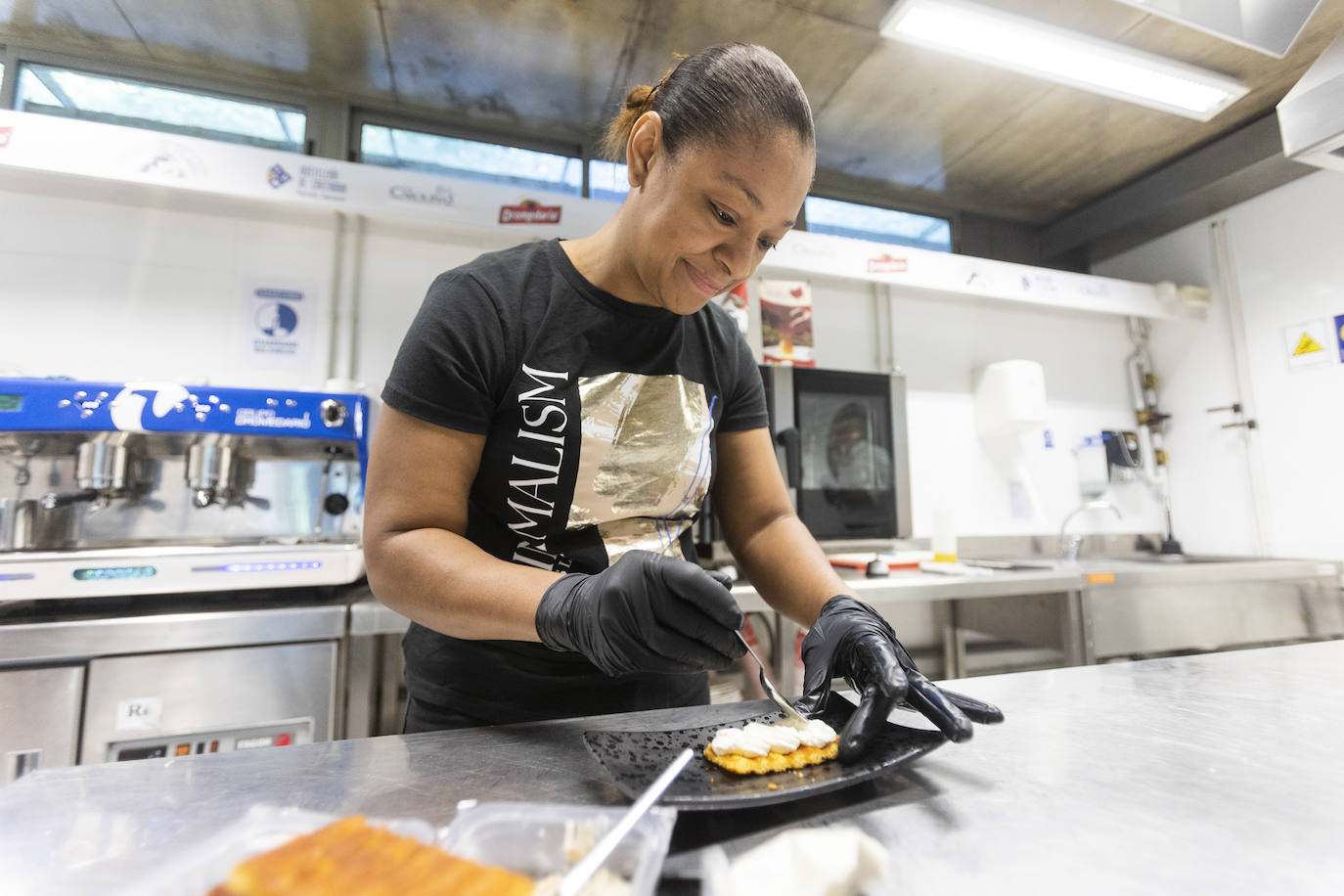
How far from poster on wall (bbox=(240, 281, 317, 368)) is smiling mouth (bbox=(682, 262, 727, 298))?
2.13m

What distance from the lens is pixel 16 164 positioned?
1.88 m

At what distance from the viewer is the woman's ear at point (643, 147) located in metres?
0.88

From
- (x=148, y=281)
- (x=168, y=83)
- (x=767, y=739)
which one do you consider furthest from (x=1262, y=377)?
(x=168, y=83)

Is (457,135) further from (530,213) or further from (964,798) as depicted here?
(964,798)

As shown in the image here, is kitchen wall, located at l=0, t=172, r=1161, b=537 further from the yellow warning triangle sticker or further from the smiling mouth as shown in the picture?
the smiling mouth

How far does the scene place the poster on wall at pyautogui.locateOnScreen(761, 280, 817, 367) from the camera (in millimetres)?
2797

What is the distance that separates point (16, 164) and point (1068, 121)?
14.0 feet

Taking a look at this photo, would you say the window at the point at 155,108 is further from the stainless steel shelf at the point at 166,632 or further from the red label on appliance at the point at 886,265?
the red label on appliance at the point at 886,265

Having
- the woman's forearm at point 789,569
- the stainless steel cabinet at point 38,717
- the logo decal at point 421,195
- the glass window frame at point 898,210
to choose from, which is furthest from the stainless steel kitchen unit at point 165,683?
the glass window frame at point 898,210

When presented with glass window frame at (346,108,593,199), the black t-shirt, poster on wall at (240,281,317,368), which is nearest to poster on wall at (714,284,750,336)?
glass window frame at (346,108,593,199)

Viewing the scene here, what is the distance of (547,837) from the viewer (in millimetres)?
426

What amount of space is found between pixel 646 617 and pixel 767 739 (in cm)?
17

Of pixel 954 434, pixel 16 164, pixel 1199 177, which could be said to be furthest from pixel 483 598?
pixel 1199 177

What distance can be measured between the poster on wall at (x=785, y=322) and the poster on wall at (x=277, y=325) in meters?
1.96
